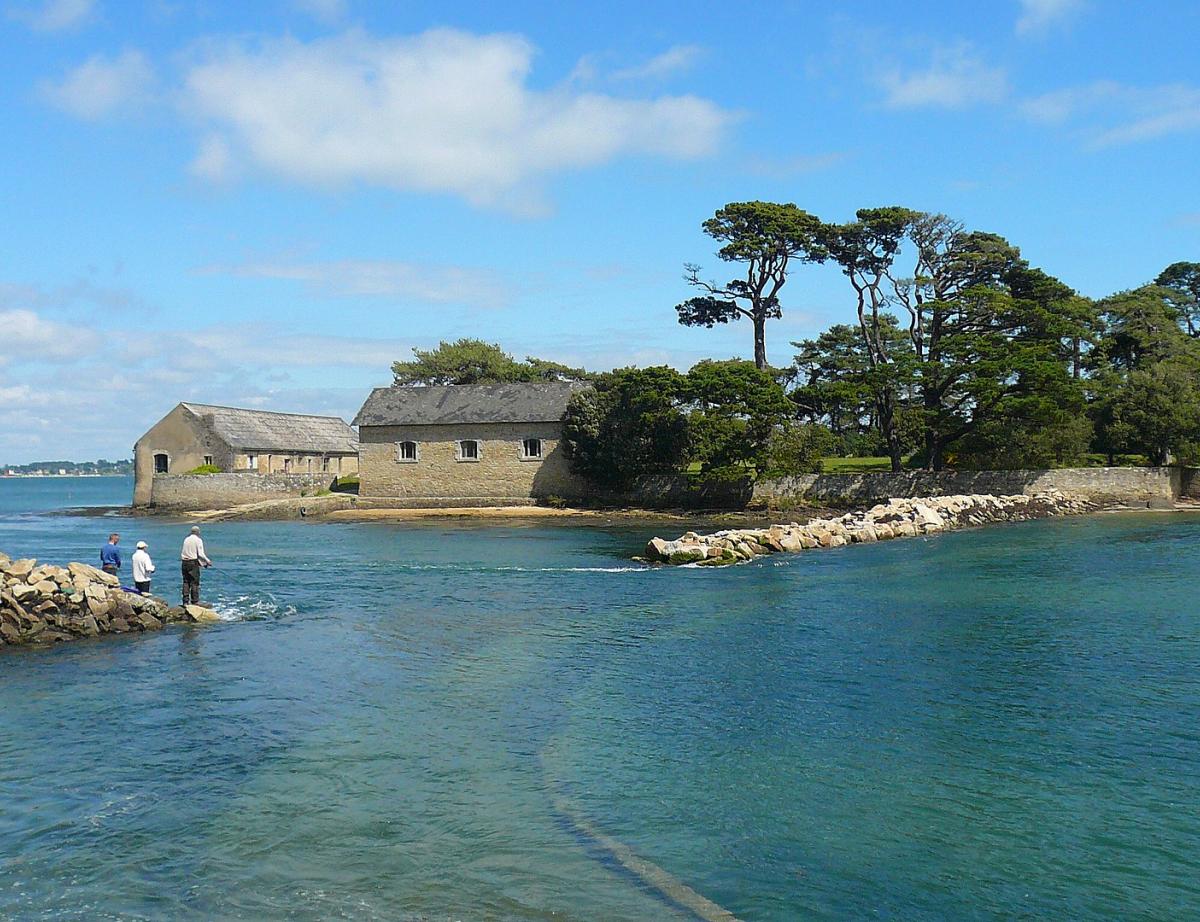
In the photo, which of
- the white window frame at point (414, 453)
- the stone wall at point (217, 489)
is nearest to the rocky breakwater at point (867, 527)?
the white window frame at point (414, 453)

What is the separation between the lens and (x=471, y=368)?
259 ft

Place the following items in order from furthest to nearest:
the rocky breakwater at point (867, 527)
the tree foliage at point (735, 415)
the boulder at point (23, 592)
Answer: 1. the tree foliage at point (735, 415)
2. the rocky breakwater at point (867, 527)
3. the boulder at point (23, 592)

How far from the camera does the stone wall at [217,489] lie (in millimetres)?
54219

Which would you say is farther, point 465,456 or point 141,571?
point 465,456

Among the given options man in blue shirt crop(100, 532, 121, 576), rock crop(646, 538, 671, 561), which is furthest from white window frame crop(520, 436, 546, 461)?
man in blue shirt crop(100, 532, 121, 576)

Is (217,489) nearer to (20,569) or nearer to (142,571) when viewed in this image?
(142,571)

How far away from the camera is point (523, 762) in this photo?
10586 mm

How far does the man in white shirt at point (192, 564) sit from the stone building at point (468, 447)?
31559 mm

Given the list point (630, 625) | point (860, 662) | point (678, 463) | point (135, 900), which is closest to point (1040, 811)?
point (860, 662)

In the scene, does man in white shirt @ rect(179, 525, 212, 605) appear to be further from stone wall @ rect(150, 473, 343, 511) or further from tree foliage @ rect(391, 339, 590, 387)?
tree foliage @ rect(391, 339, 590, 387)

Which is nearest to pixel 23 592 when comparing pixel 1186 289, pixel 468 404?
pixel 468 404

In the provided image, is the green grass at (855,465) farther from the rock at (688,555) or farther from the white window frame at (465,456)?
the rock at (688,555)

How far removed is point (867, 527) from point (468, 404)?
25.5m

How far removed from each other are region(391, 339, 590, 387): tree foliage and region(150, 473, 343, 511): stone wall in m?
24.5
